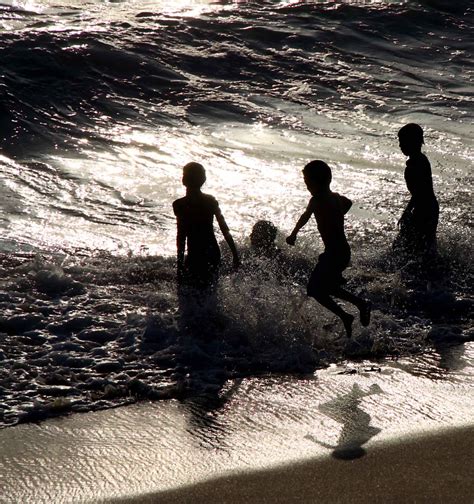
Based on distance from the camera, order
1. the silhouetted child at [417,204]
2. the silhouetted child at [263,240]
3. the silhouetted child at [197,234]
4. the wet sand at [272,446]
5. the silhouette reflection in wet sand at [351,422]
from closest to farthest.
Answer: the wet sand at [272,446] → the silhouette reflection in wet sand at [351,422] → the silhouetted child at [197,234] → the silhouetted child at [417,204] → the silhouetted child at [263,240]

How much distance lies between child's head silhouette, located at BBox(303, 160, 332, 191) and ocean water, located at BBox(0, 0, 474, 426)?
1.08 meters

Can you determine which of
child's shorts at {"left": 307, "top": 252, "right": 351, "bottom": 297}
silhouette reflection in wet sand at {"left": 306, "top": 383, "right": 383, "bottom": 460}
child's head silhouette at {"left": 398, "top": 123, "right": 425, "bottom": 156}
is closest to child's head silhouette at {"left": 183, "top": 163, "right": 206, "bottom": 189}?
child's shorts at {"left": 307, "top": 252, "right": 351, "bottom": 297}

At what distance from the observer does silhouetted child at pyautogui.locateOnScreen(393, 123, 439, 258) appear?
866 cm

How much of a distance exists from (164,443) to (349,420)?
3.67 feet

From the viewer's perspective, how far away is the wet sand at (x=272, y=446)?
4.52 m

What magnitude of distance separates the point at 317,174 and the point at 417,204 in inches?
95.1

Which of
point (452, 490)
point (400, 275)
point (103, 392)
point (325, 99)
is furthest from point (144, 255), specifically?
point (325, 99)

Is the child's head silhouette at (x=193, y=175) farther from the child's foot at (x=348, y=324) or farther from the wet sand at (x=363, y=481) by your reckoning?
the wet sand at (x=363, y=481)

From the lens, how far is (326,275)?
700 centimetres

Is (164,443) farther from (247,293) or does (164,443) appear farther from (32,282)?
(32,282)

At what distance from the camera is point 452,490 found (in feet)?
14.4

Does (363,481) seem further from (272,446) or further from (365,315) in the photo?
(365,315)

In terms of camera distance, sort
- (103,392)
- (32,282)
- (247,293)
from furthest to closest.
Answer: (32,282) → (247,293) → (103,392)

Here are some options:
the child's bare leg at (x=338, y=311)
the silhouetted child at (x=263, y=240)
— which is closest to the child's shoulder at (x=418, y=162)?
the silhouetted child at (x=263, y=240)
